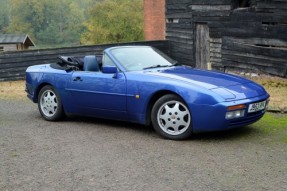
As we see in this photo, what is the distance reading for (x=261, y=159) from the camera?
5105mm

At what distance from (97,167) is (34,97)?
3770 millimetres

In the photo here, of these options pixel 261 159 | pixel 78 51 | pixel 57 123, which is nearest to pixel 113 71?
pixel 57 123

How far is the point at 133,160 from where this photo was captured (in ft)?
17.2

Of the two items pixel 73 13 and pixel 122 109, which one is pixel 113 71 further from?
pixel 73 13

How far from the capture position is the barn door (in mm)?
17297

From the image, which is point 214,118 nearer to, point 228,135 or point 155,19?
point 228,135

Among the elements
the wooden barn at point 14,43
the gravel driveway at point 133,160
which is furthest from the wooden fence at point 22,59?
the wooden barn at point 14,43

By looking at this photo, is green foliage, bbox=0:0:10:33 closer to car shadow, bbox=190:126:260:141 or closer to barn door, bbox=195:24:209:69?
barn door, bbox=195:24:209:69

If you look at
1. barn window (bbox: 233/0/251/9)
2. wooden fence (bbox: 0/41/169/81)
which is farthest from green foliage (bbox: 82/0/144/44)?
barn window (bbox: 233/0/251/9)

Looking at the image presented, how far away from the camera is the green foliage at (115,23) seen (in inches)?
1871

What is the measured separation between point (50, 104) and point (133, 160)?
325 centimetres

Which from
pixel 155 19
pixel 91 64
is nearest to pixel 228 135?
pixel 91 64

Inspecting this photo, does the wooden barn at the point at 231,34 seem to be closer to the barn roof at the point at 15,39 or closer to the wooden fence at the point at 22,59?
the wooden fence at the point at 22,59

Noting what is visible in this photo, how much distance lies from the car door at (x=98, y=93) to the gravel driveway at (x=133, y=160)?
32 cm
